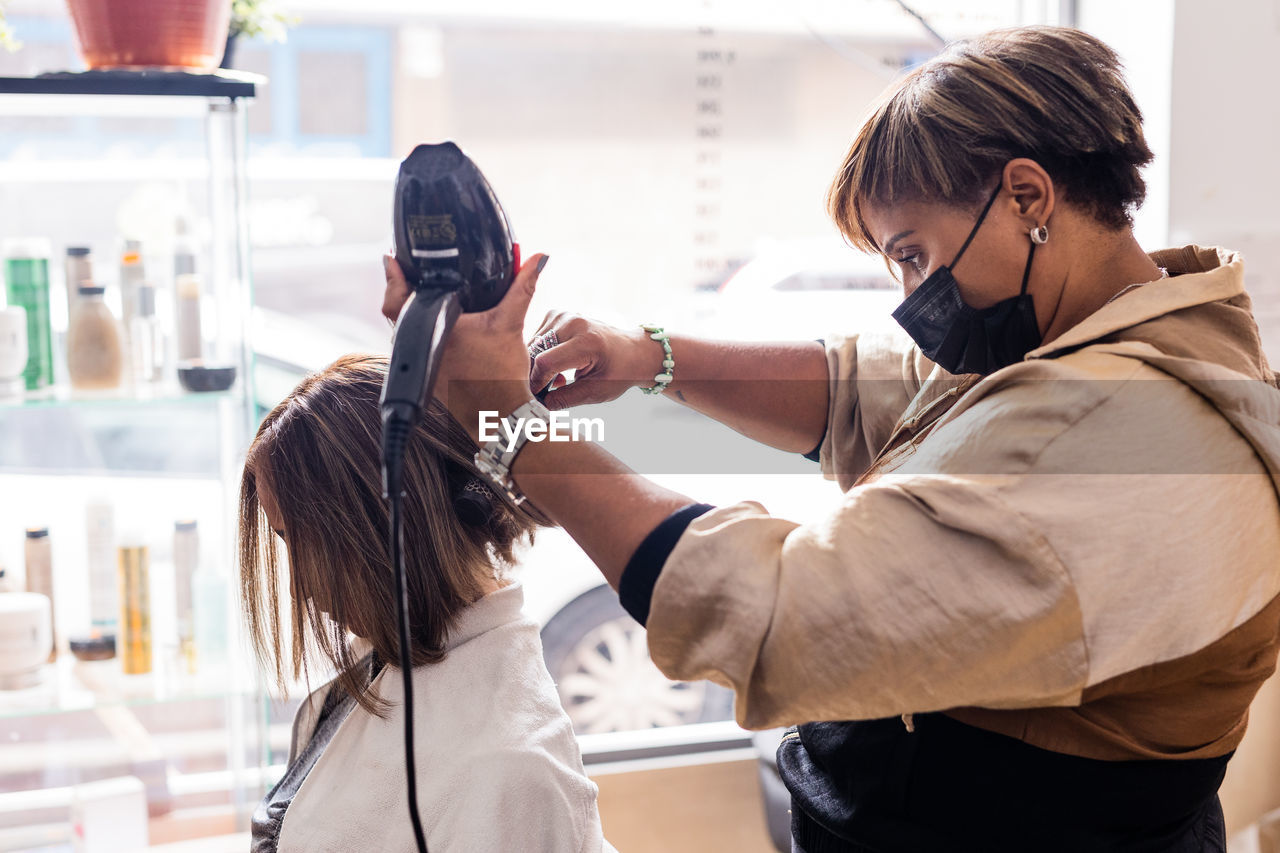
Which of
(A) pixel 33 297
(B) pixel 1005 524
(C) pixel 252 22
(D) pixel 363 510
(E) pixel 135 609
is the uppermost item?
(C) pixel 252 22

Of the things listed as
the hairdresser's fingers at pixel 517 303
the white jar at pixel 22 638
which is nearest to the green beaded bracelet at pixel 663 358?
the hairdresser's fingers at pixel 517 303

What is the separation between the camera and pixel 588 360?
128cm

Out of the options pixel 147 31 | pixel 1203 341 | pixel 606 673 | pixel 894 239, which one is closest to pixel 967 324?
pixel 894 239

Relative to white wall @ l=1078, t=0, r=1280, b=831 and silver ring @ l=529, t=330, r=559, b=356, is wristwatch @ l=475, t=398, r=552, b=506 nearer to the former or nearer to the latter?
silver ring @ l=529, t=330, r=559, b=356

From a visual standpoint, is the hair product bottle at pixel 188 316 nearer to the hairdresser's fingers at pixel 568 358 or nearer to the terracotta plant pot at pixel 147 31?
the terracotta plant pot at pixel 147 31

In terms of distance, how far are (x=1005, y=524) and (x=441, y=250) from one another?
19.0 inches

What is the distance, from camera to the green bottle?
169 centimetres

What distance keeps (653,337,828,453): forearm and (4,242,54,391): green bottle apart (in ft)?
3.33

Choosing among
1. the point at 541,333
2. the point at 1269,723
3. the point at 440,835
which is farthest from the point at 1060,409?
the point at 1269,723

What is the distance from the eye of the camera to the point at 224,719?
82.0 inches

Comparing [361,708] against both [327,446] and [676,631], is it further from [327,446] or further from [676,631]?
[676,631]

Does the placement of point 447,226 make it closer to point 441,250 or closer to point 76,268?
point 441,250

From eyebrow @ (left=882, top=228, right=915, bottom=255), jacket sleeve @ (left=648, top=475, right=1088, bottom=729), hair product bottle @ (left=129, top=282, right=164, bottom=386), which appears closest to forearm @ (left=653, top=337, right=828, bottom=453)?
eyebrow @ (left=882, top=228, right=915, bottom=255)

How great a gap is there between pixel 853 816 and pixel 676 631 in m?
0.38
